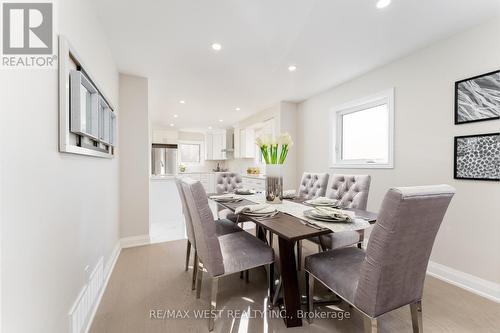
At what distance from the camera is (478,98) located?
192 centimetres

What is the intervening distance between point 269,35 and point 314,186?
177 centimetres

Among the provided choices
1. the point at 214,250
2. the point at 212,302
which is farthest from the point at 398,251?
the point at 212,302

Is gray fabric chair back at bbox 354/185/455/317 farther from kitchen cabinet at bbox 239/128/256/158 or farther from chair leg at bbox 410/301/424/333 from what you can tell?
kitchen cabinet at bbox 239/128/256/158

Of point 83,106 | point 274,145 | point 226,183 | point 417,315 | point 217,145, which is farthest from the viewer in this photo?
point 217,145

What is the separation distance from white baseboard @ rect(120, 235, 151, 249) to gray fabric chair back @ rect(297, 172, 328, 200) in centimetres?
224

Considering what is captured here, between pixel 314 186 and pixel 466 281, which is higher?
pixel 314 186

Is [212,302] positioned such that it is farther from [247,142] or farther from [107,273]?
[247,142]

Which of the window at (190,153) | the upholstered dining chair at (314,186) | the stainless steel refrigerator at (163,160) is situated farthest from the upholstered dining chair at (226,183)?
the window at (190,153)

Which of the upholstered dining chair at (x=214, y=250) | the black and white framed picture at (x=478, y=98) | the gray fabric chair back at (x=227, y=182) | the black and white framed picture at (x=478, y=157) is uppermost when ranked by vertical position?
the black and white framed picture at (x=478, y=98)

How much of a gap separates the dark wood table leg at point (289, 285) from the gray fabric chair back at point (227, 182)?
172cm

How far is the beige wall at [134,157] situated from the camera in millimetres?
2941

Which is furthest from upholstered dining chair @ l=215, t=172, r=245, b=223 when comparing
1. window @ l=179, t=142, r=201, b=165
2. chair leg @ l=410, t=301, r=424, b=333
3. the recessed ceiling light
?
window @ l=179, t=142, r=201, b=165

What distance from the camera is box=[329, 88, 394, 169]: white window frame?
2684mm

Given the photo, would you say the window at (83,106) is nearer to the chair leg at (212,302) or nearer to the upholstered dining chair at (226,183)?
the chair leg at (212,302)
